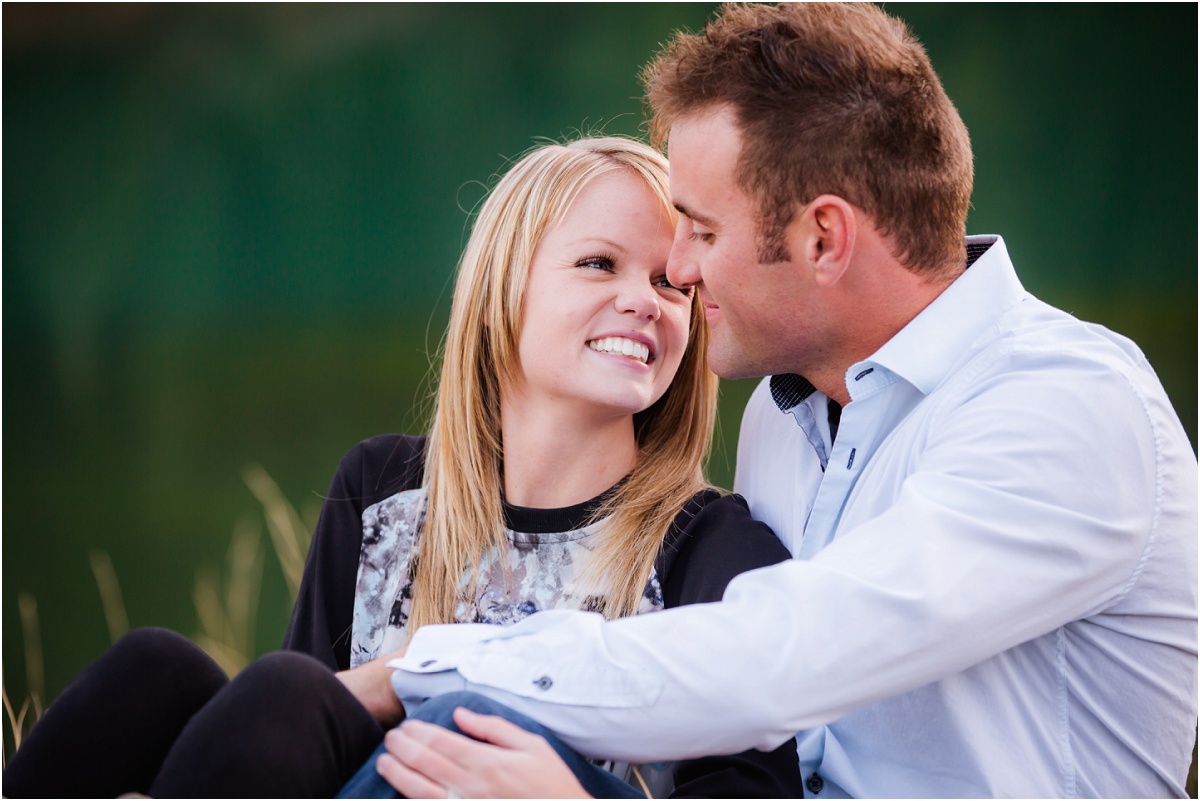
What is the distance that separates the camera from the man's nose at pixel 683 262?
189 cm

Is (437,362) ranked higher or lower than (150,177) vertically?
lower

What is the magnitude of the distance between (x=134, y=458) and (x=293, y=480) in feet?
2.33

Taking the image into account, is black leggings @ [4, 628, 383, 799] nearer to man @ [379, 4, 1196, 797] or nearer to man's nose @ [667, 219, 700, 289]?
man @ [379, 4, 1196, 797]

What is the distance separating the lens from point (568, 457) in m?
2.00

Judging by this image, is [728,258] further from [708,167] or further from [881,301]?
[881,301]

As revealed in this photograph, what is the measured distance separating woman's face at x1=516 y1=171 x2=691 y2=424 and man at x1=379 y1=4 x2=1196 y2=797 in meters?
0.08

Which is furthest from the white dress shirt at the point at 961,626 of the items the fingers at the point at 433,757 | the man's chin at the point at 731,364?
the man's chin at the point at 731,364

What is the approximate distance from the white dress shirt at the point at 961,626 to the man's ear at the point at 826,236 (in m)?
0.18

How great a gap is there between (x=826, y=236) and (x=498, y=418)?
2.44 feet

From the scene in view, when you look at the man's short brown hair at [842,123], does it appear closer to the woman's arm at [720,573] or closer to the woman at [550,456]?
the woman at [550,456]

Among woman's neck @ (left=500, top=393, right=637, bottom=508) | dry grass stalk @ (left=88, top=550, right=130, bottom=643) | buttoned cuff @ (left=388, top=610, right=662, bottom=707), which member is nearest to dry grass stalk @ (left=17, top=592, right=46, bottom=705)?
dry grass stalk @ (left=88, top=550, right=130, bottom=643)

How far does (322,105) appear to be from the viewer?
4188 millimetres

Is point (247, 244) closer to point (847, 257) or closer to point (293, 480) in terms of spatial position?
point (293, 480)

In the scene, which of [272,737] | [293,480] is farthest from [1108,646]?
[293,480]
